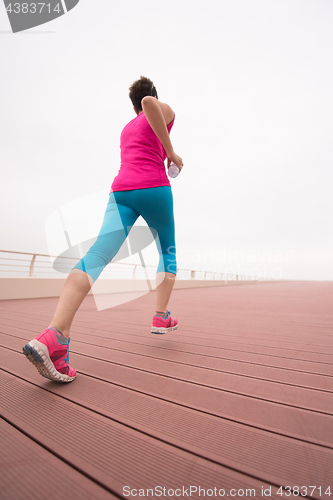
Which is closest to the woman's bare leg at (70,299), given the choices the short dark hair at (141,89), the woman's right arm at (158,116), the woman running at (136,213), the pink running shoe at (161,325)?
the woman running at (136,213)

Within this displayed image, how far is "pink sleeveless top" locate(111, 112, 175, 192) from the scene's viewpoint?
124 centimetres

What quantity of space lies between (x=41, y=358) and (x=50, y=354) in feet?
0.13

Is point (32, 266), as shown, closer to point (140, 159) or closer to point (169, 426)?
point (140, 159)

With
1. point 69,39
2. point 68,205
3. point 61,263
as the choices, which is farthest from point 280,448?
point 69,39

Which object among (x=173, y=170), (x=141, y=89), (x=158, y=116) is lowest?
(x=173, y=170)

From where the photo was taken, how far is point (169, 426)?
65 cm

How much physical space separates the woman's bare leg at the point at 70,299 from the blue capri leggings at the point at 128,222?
34 millimetres

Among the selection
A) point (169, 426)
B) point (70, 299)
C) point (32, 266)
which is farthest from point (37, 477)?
point (32, 266)

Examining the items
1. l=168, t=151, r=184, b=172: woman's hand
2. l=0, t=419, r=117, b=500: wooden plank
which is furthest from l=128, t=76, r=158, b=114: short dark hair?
l=0, t=419, r=117, b=500: wooden plank

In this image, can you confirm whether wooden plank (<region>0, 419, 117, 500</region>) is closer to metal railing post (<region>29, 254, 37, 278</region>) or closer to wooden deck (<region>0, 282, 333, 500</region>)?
wooden deck (<region>0, 282, 333, 500</region>)

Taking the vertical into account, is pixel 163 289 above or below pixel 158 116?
below

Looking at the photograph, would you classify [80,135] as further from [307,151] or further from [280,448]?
[280,448]

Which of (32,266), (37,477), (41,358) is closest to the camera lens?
(37,477)

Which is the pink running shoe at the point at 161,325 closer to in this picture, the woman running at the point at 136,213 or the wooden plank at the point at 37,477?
the woman running at the point at 136,213
